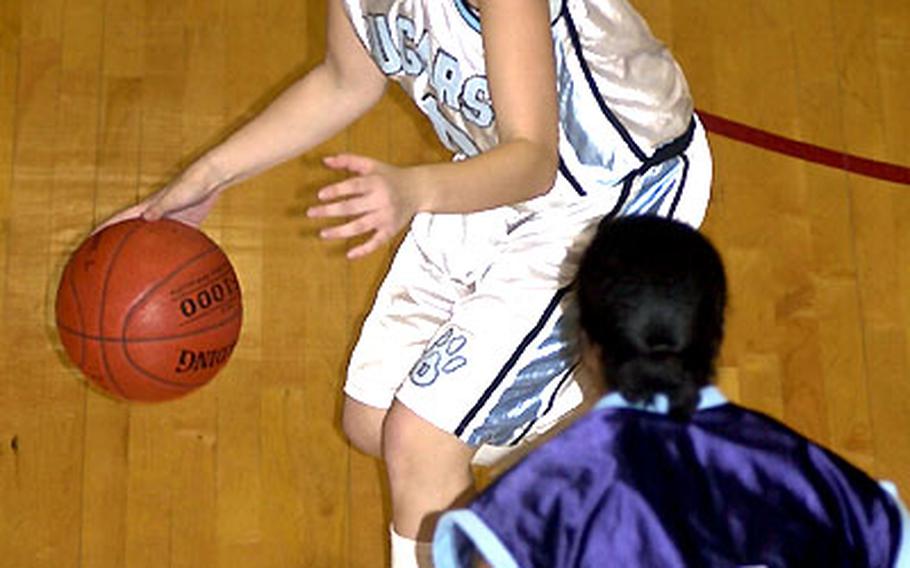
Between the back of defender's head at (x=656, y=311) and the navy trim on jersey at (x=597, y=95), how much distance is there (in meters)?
0.53

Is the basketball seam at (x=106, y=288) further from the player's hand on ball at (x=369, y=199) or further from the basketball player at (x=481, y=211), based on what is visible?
the player's hand on ball at (x=369, y=199)

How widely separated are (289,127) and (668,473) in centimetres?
97

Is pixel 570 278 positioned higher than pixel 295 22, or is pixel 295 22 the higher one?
→ pixel 570 278

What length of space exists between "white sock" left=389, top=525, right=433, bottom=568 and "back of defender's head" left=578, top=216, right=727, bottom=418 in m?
0.63

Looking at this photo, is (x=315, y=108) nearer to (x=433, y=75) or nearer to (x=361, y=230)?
(x=433, y=75)

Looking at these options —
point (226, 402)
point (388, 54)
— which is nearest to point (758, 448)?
point (388, 54)

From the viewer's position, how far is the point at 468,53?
2.15m

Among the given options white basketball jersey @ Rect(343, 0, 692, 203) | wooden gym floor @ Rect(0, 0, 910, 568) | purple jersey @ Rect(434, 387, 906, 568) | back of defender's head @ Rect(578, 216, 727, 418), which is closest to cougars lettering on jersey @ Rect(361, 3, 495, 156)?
white basketball jersey @ Rect(343, 0, 692, 203)

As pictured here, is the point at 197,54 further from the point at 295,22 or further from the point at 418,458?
the point at 418,458

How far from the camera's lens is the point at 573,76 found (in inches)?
85.7

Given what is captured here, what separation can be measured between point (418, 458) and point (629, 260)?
2.13ft

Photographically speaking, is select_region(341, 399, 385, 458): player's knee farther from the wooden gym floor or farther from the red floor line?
the red floor line

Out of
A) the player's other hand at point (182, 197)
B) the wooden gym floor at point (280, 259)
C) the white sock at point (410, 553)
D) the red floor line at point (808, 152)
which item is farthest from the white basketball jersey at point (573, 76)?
the red floor line at point (808, 152)

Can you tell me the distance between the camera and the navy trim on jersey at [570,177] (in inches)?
88.2
